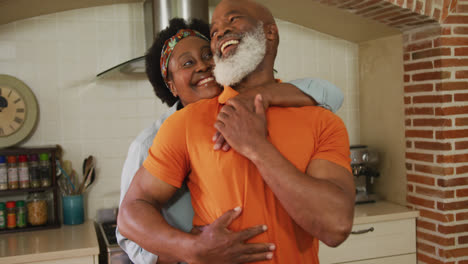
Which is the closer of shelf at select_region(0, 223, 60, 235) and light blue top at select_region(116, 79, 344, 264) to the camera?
light blue top at select_region(116, 79, 344, 264)

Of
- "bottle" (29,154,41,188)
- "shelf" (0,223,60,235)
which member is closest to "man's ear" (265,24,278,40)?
"bottle" (29,154,41,188)

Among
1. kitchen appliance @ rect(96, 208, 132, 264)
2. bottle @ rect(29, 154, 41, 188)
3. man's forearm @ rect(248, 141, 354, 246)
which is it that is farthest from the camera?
bottle @ rect(29, 154, 41, 188)

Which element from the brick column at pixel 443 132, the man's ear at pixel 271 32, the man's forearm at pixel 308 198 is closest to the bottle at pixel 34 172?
the man's ear at pixel 271 32

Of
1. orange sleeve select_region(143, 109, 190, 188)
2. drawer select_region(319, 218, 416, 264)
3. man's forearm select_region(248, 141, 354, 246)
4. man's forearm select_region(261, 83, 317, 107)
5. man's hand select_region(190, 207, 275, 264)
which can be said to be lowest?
drawer select_region(319, 218, 416, 264)

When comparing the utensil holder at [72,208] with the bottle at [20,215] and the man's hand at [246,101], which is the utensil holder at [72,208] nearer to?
the bottle at [20,215]

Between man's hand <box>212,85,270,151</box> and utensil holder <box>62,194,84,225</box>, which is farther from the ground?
man's hand <box>212,85,270,151</box>

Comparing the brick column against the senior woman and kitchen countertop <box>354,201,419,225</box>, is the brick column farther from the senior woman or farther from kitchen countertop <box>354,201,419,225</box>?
the senior woman

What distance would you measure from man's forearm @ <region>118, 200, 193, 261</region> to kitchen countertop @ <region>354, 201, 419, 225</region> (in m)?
1.86

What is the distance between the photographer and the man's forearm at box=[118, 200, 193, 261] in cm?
106

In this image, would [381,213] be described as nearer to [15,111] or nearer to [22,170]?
[22,170]

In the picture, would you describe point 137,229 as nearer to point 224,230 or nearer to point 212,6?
point 224,230

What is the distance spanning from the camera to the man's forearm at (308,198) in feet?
3.30

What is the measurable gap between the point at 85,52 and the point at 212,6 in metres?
0.88

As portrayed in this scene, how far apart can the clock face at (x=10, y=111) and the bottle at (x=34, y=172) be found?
0.68 ft
